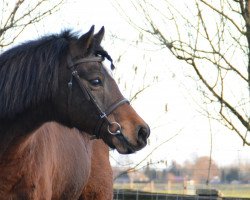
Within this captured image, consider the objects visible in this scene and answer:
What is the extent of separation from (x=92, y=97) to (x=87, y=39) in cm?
43

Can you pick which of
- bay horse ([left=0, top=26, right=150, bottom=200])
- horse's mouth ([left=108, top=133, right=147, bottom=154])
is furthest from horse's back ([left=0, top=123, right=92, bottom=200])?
horse's mouth ([left=108, top=133, right=147, bottom=154])

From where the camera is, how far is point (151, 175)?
11219mm

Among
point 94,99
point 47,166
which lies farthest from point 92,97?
point 47,166

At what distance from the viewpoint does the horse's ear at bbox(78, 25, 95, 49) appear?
4.23 m

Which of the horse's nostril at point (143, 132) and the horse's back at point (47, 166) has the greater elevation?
the horse's nostril at point (143, 132)

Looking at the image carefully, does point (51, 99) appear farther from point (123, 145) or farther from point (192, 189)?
point (192, 189)

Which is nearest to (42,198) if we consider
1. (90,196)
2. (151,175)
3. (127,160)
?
(90,196)

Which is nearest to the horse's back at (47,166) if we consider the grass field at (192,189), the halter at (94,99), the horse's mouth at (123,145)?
the halter at (94,99)

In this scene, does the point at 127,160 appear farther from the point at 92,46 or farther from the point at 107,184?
the point at 92,46

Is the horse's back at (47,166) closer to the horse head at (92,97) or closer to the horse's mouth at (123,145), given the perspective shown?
the horse head at (92,97)

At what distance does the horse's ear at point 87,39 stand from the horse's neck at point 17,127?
1.82 feet

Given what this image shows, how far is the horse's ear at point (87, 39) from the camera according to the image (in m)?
4.23

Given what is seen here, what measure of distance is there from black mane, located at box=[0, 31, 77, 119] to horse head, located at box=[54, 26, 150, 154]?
0.07 meters

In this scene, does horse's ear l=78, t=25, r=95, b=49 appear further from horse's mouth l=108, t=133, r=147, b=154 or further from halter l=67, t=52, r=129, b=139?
horse's mouth l=108, t=133, r=147, b=154
